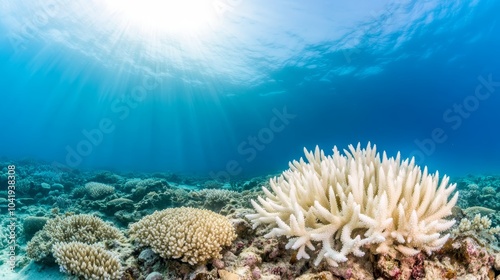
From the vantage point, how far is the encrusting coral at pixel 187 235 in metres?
3.26

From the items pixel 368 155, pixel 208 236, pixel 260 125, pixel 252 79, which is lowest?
pixel 208 236

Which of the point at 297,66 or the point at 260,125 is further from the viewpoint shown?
the point at 260,125

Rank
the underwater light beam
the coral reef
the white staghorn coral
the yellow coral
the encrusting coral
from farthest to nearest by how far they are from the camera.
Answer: the underwater light beam < the coral reef < the yellow coral < the encrusting coral < the white staghorn coral

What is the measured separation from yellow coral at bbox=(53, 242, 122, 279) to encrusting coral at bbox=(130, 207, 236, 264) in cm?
43

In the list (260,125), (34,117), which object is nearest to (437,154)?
(260,125)

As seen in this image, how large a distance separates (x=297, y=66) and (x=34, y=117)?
487ft

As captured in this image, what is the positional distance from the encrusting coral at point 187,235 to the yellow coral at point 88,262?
43 cm

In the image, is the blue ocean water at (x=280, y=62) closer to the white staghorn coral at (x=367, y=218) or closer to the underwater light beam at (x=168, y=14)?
the underwater light beam at (x=168, y=14)

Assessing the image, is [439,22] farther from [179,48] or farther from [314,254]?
[314,254]

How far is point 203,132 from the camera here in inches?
5172

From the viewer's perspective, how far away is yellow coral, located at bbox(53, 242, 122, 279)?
341 cm

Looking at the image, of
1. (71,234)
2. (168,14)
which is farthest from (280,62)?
(71,234)

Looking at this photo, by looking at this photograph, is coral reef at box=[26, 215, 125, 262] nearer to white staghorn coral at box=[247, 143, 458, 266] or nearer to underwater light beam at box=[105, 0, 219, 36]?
white staghorn coral at box=[247, 143, 458, 266]

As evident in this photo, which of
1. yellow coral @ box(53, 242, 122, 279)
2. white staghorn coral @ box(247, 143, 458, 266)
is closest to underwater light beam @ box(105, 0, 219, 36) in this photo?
yellow coral @ box(53, 242, 122, 279)
